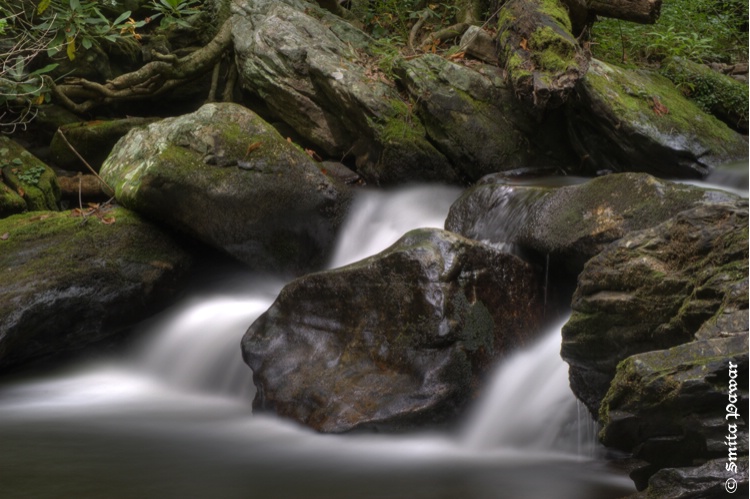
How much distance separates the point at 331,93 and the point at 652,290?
5.22 m

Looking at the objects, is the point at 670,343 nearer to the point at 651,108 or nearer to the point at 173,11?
the point at 651,108

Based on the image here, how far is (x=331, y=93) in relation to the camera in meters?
8.23

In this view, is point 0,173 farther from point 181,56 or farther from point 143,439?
point 143,439

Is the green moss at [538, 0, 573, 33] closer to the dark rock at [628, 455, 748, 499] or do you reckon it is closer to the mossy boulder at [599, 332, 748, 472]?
the mossy boulder at [599, 332, 748, 472]

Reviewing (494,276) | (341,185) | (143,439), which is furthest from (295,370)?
(341,185)

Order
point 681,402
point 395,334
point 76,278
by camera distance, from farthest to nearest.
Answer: point 76,278, point 395,334, point 681,402

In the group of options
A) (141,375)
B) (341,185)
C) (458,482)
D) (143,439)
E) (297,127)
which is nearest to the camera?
(458,482)

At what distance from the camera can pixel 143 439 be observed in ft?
15.1

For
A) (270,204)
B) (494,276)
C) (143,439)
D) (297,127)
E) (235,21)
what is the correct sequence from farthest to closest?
(235,21), (297,127), (270,204), (494,276), (143,439)

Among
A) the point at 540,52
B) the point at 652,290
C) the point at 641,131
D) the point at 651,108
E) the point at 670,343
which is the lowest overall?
the point at 670,343

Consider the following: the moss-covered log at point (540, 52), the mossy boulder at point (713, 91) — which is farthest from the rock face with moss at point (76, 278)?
the mossy boulder at point (713, 91)

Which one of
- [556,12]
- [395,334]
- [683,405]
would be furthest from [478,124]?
[683,405]

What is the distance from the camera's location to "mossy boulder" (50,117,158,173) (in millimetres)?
8773

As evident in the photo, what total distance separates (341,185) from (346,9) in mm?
4380
